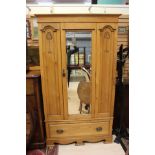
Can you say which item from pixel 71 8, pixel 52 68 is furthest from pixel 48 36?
pixel 71 8

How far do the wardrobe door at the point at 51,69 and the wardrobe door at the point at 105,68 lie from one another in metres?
0.54

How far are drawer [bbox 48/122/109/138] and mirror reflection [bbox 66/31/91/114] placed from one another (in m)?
0.21

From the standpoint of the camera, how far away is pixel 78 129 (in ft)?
8.27

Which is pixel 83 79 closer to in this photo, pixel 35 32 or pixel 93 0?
pixel 35 32

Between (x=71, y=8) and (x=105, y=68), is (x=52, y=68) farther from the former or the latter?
(x=71, y=8)

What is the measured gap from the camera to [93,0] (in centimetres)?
292

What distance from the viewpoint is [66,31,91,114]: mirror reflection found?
2260 millimetres

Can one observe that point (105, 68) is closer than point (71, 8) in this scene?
Yes

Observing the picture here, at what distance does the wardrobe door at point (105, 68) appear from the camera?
228 cm

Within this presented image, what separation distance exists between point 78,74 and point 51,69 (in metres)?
0.38
